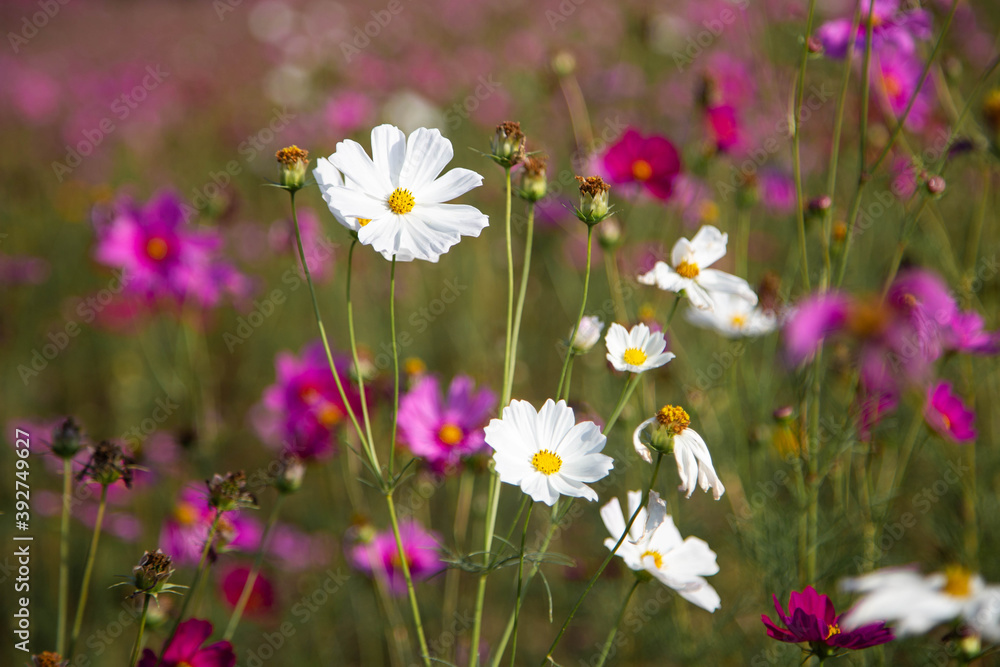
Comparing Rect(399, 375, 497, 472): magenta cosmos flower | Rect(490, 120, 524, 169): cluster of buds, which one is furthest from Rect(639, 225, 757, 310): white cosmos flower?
Rect(399, 375, 497, 472): magenta cosmos flower

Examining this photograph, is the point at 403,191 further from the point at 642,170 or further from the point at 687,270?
the point at 642,170

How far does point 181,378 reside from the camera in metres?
1.62

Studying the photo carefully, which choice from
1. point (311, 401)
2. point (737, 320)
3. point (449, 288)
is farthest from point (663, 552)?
point (449, 288)

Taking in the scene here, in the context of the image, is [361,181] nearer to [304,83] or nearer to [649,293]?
[649,293]

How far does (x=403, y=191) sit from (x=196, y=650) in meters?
0.58

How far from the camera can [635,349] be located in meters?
0.73

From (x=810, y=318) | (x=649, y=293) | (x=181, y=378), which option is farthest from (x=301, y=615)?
(x=810, y=318)

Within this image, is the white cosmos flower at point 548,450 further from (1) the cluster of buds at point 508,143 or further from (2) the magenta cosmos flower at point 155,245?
(2) the magenta cosmos flower at point 155,245

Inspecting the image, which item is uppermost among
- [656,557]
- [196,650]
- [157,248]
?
[157,248]

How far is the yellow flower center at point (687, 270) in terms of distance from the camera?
808 mm

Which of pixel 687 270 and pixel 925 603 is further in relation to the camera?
pixel 687 270

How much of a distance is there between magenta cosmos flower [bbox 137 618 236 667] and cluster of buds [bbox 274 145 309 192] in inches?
19.8

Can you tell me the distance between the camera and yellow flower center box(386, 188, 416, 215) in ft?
2.38

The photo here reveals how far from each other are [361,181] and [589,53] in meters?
2.52
